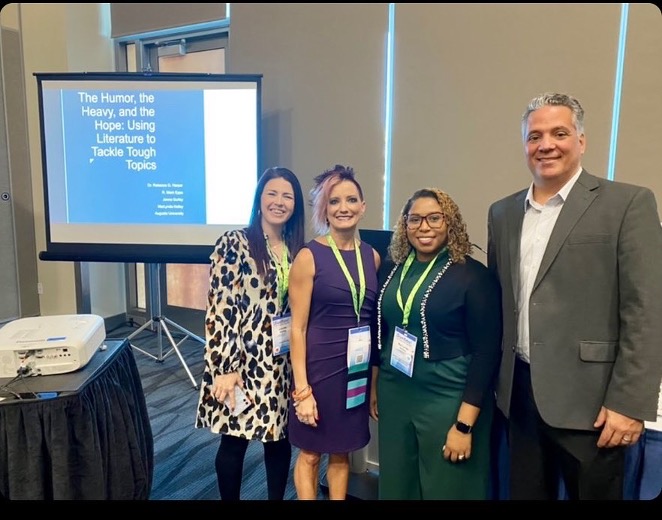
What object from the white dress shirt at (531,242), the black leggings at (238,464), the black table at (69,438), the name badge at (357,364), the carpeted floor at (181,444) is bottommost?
the carpeted floor at (181,444)

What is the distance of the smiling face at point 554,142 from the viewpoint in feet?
4.42

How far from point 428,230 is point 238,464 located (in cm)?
113

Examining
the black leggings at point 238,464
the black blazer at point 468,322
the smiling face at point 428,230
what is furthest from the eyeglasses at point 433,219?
the black leggings at point 238,464

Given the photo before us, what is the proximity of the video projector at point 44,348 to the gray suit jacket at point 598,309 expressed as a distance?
1.53 metres

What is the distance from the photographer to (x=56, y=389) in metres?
1.53

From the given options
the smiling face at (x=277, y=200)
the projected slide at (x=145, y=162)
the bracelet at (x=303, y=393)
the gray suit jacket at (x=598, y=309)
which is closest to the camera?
the gray suit jacket at (x=598, y=309)

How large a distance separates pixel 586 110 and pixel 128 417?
233 cm

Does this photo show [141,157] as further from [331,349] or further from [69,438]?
[331,349]

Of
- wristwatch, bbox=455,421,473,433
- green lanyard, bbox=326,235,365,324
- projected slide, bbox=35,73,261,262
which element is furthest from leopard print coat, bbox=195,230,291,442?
projected slide, bbox=35,73,261,262

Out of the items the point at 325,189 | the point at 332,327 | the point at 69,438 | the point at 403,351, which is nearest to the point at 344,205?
the point at 325,189

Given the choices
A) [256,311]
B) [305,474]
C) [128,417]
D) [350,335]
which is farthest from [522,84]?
[128,417]

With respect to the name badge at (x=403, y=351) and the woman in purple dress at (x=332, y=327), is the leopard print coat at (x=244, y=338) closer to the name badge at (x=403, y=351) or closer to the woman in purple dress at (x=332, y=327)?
the woman in purple dress at (x=332, y=327)

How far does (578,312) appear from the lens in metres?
1.34

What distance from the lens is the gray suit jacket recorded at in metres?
1.25
